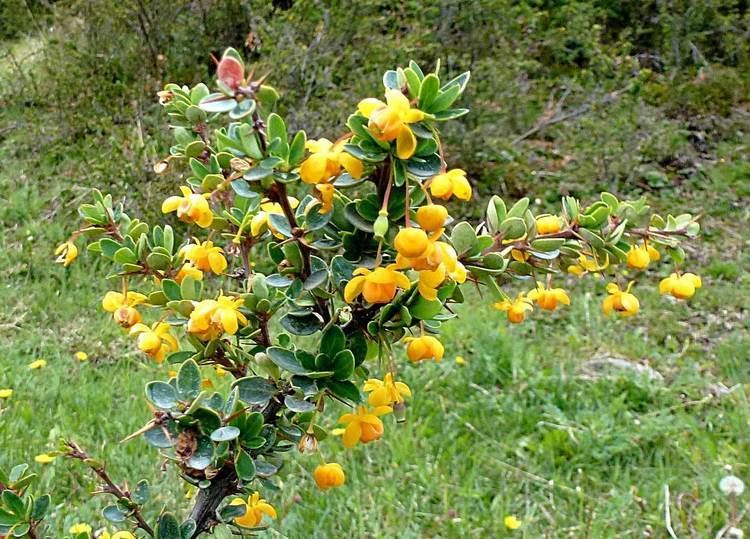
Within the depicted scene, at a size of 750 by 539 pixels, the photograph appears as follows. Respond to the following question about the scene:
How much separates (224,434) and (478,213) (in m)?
3.46

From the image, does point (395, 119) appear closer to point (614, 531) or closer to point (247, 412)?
point (247, 412)

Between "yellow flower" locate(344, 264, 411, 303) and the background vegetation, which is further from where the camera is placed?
the background vegetation

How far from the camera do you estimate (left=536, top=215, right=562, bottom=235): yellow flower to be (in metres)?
0.95

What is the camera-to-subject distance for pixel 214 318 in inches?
31.9

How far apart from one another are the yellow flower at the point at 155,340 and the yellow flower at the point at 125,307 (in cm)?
2

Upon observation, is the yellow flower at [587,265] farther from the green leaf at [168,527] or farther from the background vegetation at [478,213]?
the background vegetation at [478,213]

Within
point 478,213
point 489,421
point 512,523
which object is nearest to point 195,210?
point 512,523

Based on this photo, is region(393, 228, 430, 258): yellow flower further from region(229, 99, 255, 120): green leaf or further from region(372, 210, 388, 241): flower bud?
region(229, 99, 255, 120): green leaf

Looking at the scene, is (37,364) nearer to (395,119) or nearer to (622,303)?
(622,303)

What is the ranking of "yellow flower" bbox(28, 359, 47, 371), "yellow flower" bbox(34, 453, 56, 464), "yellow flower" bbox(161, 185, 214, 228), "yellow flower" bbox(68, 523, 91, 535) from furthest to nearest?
"yellow flower" bbox(28, 359, 47, 371), "yellow flower" bbox(34, 453, 56, 464), "yellow flower" bbox(68, 523, 91, 535), "yellow flower" bbox(161, 185, 214, 228)

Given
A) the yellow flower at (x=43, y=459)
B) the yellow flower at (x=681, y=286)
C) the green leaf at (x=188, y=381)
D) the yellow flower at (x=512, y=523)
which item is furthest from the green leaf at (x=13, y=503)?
the yellow flower at (x=512, y=523)

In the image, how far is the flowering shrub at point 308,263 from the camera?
28.3 inches

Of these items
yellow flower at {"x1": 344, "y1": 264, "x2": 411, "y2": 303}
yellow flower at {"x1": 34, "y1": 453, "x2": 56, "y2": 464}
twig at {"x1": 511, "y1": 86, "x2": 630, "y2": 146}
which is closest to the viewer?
yellow flower at {"x1": 344, "y1": 264, "x2": 411, "y2": 303}

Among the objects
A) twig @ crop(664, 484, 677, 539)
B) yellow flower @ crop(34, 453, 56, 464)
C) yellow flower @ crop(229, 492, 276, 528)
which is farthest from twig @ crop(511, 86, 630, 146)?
yellow flower @ crop(229, 492, 276, 528)
